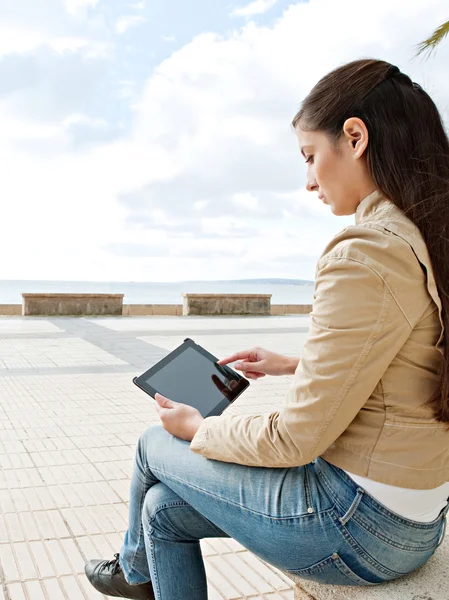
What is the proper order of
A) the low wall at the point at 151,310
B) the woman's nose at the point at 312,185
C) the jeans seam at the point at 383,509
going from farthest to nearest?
1. the low wall at the point at 151,310
2. the woman's nose at the point at 312,185
3. the jeans seam at the point at 383,509

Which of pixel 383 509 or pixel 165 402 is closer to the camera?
pixel 383 509

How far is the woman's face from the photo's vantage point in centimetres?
153

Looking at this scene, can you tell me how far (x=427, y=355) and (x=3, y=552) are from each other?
218 centimetres

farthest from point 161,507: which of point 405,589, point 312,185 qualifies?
point 312,185

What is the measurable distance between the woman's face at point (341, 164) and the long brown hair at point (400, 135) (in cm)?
2

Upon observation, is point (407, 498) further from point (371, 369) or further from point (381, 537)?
point (371, 369)

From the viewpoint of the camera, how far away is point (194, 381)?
2064 mm

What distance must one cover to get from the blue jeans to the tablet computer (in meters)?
0.22

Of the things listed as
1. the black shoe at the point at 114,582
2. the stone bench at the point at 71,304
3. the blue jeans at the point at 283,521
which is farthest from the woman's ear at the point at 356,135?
the stone bench at the point at 71,304

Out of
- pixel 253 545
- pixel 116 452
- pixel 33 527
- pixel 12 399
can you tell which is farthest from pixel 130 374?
pixel 253 545

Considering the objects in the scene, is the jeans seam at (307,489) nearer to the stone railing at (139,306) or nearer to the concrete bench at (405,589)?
the concrete bench at (405,589)

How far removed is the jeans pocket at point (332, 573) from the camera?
152 centimetres

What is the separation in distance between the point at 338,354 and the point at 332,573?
57 centimetres

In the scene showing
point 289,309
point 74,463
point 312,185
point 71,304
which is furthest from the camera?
point 289,309
